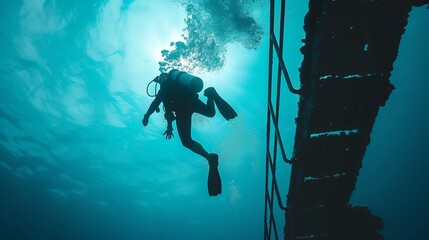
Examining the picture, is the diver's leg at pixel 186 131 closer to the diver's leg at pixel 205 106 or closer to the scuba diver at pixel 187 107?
the scuba diver at pixel 187 107

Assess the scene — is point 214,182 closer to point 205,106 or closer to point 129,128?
point 205,106

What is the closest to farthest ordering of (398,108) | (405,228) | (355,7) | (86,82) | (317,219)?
1. (355,7)
2. (317,219)
3. (86,82)
4. (398,108)
5. (405,228)

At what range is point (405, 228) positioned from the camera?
53.9 m

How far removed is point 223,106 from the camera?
3.86 meters

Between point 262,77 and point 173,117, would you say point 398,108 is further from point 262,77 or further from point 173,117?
point 173,117

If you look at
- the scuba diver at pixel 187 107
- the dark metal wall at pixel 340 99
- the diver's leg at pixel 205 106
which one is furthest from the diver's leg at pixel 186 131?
the dark metal wall at pixel 340 99

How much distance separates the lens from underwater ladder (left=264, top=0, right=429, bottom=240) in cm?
234

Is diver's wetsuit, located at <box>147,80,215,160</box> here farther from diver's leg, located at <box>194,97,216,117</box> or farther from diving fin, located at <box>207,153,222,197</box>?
diving fin, located at <box>207,153,222,197</box>

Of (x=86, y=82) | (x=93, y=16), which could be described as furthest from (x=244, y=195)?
(x=93, y=16)

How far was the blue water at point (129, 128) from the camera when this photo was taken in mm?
16094

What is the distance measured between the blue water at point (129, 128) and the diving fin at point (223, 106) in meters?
13.0

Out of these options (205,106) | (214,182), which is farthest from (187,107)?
(214,182)

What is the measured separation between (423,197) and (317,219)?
62785mm

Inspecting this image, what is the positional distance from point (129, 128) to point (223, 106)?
19436 millimetres
